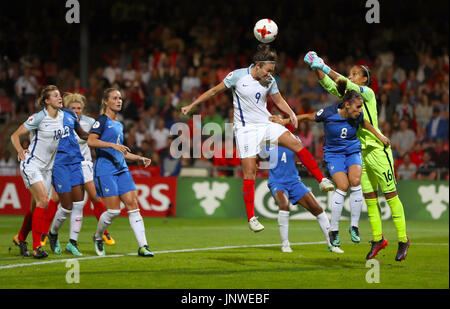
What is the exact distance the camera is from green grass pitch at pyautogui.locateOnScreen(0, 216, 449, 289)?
8.62 m

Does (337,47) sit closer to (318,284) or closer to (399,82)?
(399,82)

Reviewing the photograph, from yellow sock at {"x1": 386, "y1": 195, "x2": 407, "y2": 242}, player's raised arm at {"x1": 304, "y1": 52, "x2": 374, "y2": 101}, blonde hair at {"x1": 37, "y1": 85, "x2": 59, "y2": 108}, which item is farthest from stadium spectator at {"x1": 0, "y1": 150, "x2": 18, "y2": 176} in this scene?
yellow sock at {"x1": 386, "y1": 195, "x2": 407, "y2": 242}

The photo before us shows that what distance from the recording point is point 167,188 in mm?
19016

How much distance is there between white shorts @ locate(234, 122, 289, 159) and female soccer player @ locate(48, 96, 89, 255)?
231 cm

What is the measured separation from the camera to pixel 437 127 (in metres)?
19.6

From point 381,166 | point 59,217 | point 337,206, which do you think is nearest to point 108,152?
point 59,217

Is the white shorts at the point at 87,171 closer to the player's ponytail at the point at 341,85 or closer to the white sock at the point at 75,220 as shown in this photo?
the white sock at the point at 75,220

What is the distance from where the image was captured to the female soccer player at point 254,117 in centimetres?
991

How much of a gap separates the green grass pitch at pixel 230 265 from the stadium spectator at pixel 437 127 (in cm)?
522

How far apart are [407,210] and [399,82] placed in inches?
170

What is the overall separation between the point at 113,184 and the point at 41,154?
111cm

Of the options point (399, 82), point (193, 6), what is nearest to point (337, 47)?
point (399, 82)

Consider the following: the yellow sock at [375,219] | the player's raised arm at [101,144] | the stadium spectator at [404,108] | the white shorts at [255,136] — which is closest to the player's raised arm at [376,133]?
the yellow sock at [375,219]
